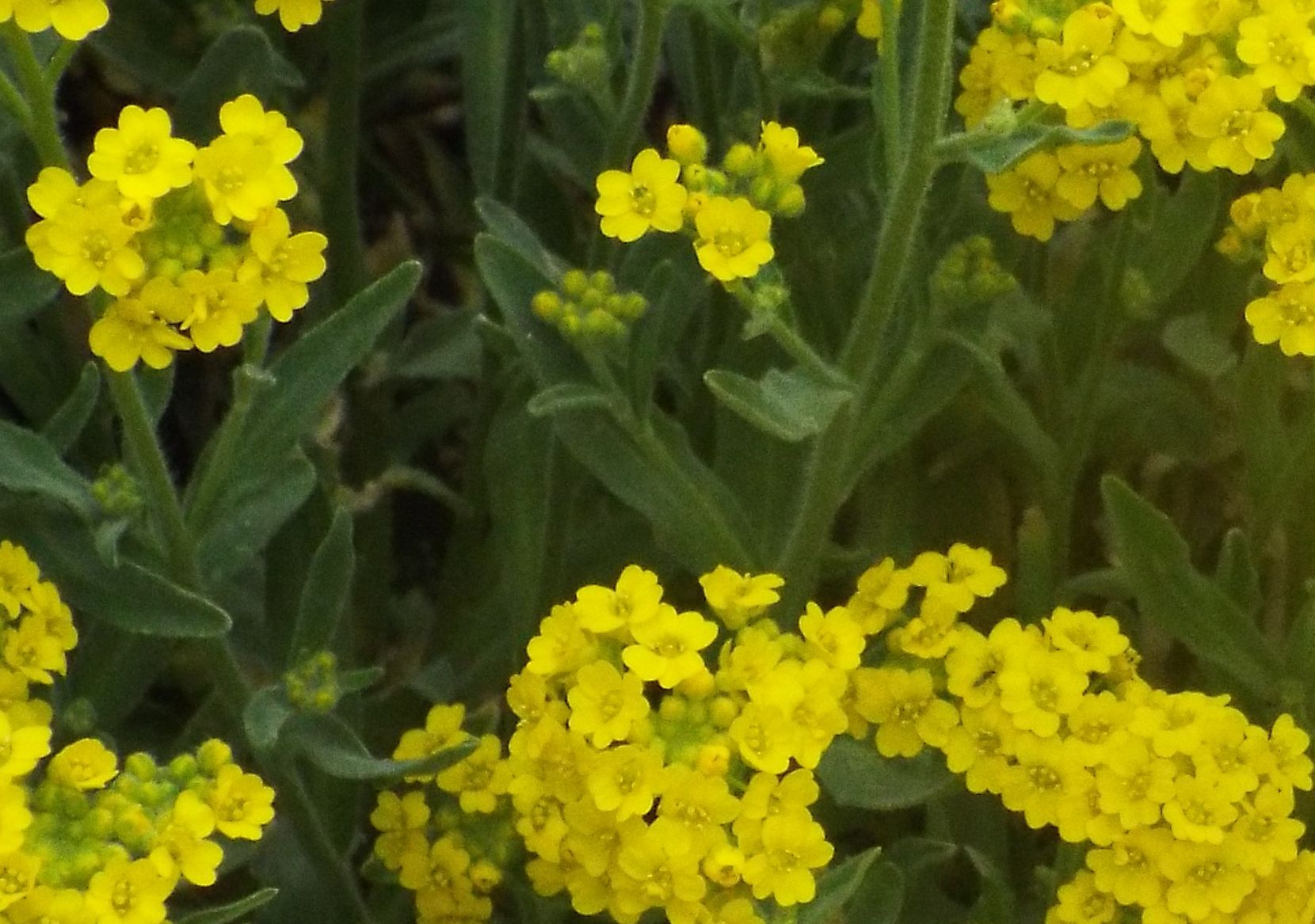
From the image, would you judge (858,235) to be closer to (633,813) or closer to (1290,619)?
Answer: (1290,619)

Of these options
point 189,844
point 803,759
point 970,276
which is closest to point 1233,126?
point 970,276

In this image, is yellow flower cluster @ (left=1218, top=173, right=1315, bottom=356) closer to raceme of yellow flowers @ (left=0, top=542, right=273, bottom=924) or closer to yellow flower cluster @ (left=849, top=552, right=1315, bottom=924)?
yellow flower cluster @ (left=849, top=552, right=1315, bottom=924)

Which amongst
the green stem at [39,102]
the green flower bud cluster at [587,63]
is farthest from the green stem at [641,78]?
the green stem at [39,102]

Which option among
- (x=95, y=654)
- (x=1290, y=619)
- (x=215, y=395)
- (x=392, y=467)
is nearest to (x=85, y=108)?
(x=215, y=395)

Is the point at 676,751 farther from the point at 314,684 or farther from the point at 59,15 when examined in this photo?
the point at 59,15

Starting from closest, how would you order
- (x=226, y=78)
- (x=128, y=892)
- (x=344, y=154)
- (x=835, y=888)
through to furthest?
1. (x=128, y=892)
2. (x=835, y=888)
3. (x=226, y=78)
4. (x=344, y=154)

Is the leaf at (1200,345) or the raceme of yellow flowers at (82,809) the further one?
the leaf at (1200,345)

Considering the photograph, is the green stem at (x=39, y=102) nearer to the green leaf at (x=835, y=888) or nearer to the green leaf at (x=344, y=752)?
the green leaf at (x=344, y=752)
